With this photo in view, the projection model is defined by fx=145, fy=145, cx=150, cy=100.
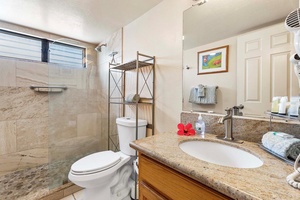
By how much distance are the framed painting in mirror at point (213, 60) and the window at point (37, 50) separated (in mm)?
1818

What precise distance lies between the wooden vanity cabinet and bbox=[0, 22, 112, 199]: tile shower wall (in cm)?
153

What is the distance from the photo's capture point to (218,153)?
2.88 feet

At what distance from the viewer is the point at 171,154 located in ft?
2.22

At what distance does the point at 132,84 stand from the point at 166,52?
684mm

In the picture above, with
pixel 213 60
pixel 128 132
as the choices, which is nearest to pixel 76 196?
pixel 128 132

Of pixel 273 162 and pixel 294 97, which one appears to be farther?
pixel 294 97

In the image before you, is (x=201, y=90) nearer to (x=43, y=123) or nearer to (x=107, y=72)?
(x=107, y=72)

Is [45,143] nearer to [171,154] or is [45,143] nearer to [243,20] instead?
[171,154]

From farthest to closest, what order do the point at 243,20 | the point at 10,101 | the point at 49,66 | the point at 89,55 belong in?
1. the point at 89,55
2. the point at 49,66
3. the point at 10,101
4. the point at 243,20

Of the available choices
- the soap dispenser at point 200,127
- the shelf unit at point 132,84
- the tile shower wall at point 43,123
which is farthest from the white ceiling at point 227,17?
the tile shower wall at point 43,123

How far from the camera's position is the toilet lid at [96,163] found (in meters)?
1.28

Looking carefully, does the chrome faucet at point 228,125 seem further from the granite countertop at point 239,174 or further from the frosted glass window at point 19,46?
the frosted glass window at point 19,46

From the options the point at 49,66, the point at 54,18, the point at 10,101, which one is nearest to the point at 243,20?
the point at 54,18

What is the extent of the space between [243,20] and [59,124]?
2268mm
